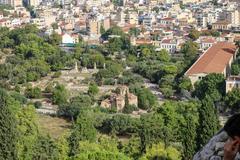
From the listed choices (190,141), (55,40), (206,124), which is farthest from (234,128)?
(55,40)

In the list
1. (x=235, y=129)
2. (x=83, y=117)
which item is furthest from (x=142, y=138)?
(x=235, y=129)

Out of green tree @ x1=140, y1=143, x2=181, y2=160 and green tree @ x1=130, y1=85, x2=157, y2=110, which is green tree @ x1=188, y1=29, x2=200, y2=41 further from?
green tree @ x1=140, y1=143, x2=181, y2=160

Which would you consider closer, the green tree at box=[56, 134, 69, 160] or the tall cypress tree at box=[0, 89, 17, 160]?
the tall cypress tree at box=[0, 89, 17, 160]

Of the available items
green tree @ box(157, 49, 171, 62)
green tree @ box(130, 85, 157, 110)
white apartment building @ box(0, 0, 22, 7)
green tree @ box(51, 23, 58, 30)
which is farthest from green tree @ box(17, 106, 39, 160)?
white apartment building @ box(0, 0, 22, 7)

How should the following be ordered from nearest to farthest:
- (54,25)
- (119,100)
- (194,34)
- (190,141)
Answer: (190,141) → (119,100) → (194,34) → (54,25)

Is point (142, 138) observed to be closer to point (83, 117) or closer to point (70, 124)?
point (83, 117)

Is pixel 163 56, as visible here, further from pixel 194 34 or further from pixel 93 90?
pixel 93 90
